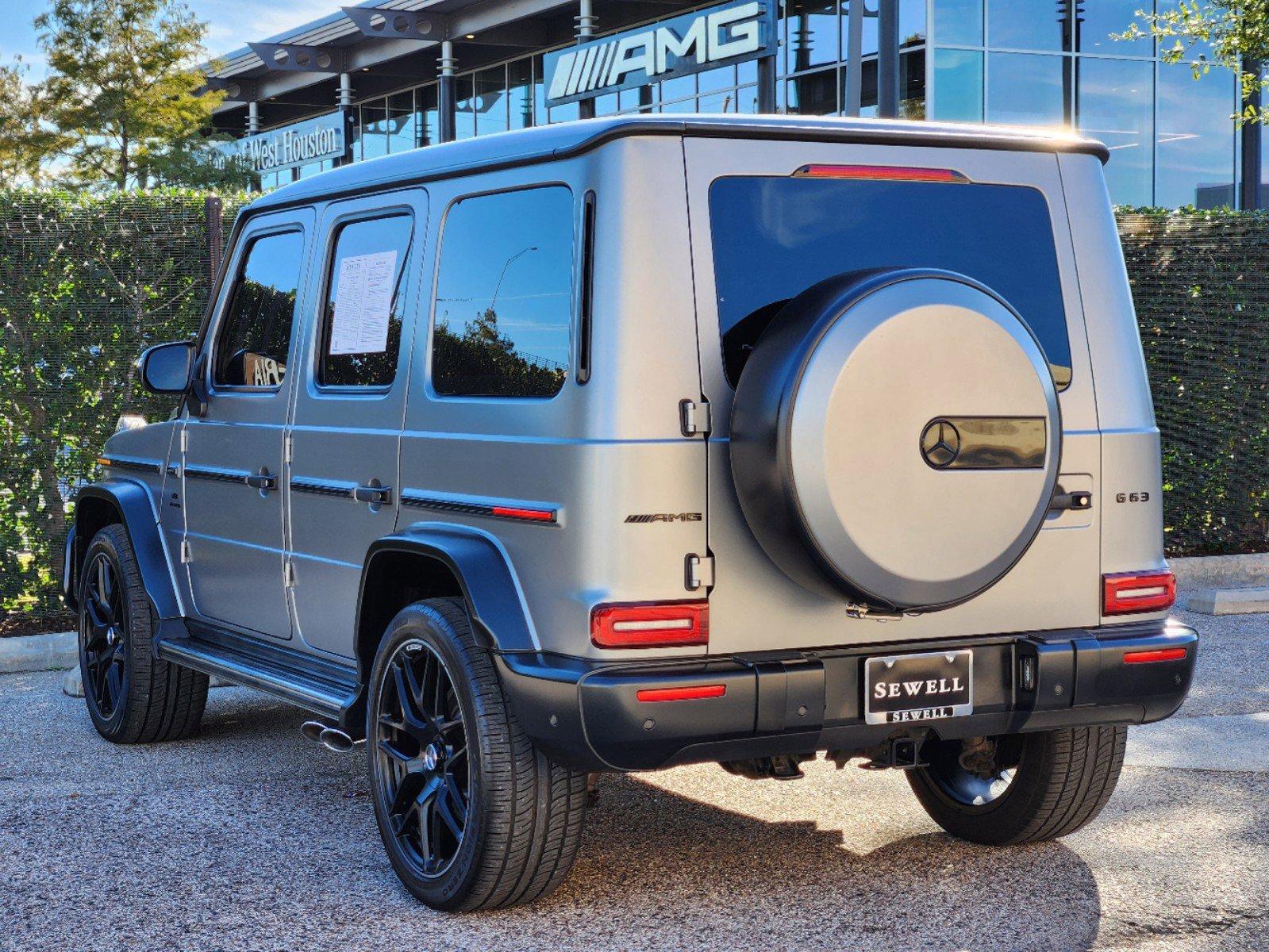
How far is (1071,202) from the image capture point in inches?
175

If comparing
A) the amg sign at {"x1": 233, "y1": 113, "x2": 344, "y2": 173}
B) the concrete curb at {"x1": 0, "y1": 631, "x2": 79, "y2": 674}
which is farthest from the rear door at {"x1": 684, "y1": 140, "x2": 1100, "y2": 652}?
the amg sign at {"x1": 233, "y1": 113, "x2": 344, "y2": 173}

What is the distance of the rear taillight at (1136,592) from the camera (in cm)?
438

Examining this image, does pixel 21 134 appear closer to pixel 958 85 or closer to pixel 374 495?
pixel 958 85

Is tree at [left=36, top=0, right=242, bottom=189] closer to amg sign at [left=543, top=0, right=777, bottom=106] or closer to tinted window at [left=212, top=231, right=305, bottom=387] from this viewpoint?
amg sign at [left=543, top=0, right=777, bottom=106]

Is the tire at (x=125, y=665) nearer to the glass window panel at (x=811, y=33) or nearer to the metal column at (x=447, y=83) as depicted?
the glass window panel at (x=811, y=33)

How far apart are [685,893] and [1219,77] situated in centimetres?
2706

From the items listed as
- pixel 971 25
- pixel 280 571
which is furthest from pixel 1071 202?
pixel 971 25

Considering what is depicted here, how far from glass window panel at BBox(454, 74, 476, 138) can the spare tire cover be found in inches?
1355

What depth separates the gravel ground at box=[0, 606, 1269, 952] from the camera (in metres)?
4.19

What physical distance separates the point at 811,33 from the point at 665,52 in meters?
4.09

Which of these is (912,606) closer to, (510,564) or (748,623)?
(748,623)

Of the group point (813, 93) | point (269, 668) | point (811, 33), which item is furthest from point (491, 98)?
point (269, 668)

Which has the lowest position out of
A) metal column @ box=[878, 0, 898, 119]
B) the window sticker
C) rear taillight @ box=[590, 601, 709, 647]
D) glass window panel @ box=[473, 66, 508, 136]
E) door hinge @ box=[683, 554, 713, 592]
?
rear taillight @ box=[590, 601, 709, 647]

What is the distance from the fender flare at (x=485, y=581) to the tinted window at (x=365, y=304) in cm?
71
